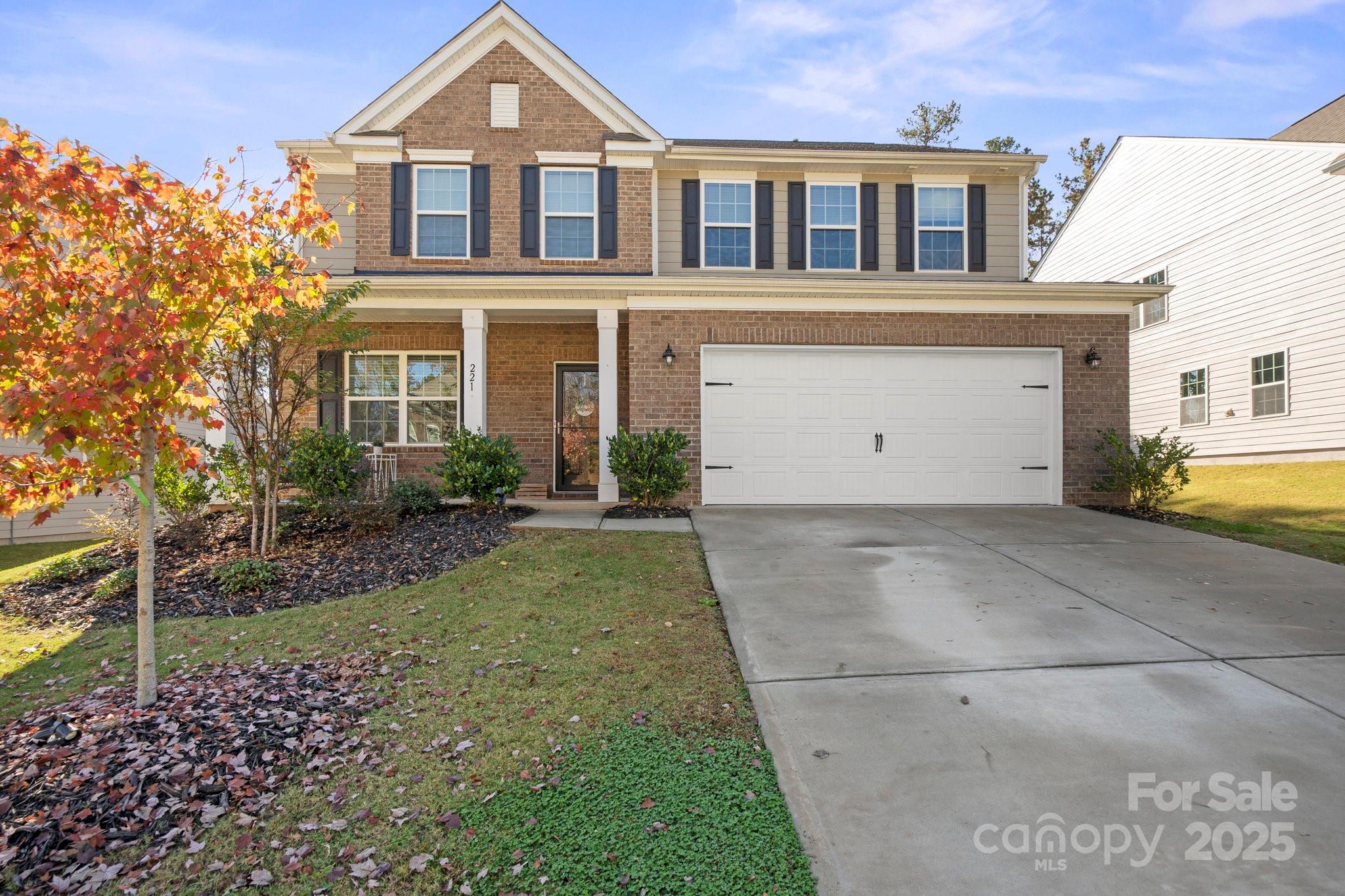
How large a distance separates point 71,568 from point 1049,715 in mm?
8806

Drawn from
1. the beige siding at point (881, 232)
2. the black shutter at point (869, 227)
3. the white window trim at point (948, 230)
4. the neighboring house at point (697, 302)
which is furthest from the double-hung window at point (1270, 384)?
the black shutter at point (869, 227)

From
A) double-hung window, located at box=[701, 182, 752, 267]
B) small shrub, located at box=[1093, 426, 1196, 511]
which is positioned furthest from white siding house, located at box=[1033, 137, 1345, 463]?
double-hung window, located at box=[701, 182, 752, 267]

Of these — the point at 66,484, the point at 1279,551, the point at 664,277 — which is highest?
the point at 664,277

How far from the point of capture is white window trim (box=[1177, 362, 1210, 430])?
15.3m

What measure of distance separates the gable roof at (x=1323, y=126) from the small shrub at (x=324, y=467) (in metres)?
18.1

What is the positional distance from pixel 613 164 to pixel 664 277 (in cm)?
285

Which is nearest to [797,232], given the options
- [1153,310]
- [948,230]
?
[948,230]

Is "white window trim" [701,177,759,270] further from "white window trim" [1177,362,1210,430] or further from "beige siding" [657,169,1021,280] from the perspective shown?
"white window trim" [1177,362,1210,430]

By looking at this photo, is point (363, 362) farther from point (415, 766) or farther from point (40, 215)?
point (415, 766)

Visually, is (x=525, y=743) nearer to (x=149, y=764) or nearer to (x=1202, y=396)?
(x=149, y=764)

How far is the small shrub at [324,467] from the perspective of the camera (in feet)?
27.8

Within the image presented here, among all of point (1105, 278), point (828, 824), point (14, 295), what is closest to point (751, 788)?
point (828, 824)

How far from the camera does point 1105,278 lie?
18.0 metres

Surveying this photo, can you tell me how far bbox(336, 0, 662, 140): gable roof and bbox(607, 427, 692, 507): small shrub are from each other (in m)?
5.32
